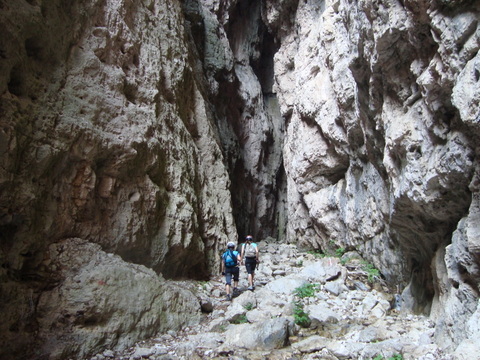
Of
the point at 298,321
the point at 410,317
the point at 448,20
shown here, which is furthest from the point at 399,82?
the point at 298,321

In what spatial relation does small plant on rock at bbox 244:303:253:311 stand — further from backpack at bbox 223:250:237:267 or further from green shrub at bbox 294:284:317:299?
green shrub at bbox 294:284:317:299

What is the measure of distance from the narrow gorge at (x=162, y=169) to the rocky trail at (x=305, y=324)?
0.35 m

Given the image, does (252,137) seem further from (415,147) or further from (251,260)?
(415,147)

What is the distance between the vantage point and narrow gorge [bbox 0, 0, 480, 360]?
198 inches

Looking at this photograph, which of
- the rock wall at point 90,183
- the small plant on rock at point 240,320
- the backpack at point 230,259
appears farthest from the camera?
the backpack at point 230,259

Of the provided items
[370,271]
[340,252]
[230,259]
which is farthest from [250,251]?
[340,252]

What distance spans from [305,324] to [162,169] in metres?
5.08

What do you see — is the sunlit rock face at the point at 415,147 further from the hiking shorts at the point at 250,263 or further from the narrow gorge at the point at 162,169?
the hiking shorts at the point at 250,263

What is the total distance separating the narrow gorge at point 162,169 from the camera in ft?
16.5

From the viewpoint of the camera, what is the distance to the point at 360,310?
7.50 m

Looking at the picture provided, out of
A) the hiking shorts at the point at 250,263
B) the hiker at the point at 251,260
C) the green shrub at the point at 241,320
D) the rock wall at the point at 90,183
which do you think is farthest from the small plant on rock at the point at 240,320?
the hiking shorts at the point at 250,263

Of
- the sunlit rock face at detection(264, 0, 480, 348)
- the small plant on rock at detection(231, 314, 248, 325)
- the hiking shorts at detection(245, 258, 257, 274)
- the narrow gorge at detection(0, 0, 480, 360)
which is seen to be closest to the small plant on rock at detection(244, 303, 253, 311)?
the small plant on rock at detection(231, 314, 248, 325)

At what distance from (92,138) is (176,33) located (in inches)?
236

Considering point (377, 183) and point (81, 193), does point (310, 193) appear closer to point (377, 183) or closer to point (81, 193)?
point (377, 183)
